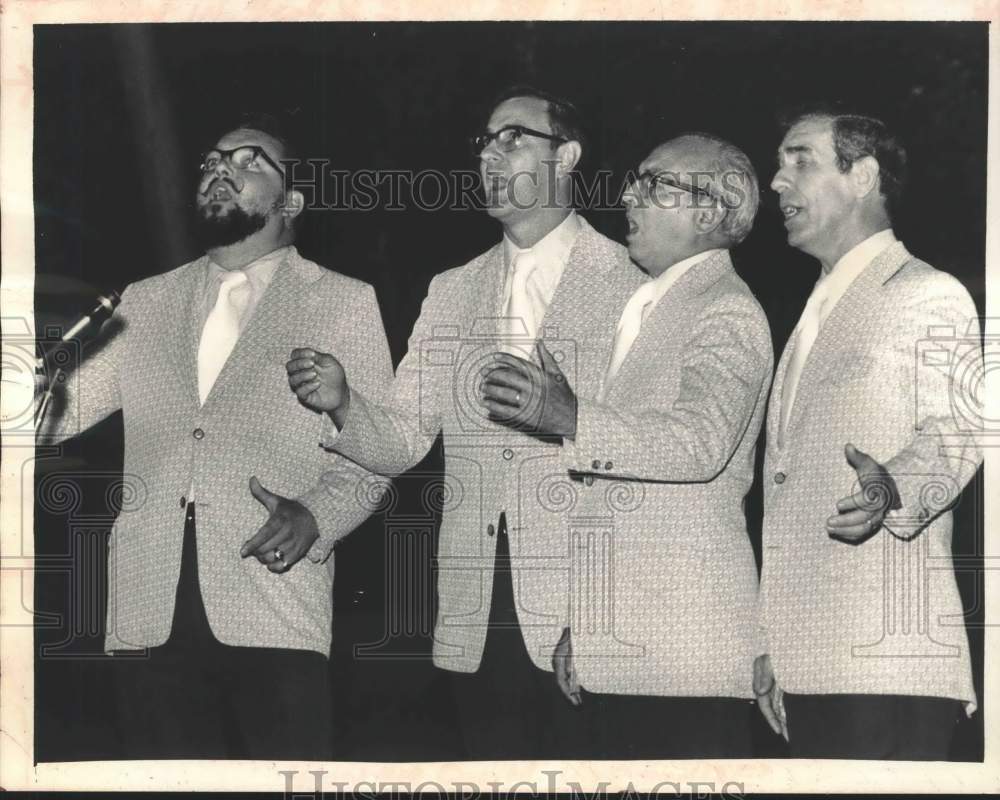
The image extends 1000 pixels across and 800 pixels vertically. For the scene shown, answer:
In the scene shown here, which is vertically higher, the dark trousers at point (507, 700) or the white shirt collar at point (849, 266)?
the white shirt collar at point (849, 266)

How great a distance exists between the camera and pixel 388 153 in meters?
4.96

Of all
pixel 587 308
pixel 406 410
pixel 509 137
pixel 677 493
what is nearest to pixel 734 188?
pixel 587 308

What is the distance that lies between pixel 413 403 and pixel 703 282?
99 cm

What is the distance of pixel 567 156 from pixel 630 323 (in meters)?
0.59

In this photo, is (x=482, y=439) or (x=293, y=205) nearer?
(x=482, y=439)

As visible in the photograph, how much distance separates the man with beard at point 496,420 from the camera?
4734 millimetres

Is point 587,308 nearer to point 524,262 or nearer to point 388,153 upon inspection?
point 524,262

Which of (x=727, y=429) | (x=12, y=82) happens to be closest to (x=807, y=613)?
(x=727, y=429)

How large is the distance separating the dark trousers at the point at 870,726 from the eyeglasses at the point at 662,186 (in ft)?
5.22

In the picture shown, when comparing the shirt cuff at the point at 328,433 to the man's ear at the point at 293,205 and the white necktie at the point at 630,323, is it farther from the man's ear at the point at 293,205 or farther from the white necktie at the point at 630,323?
the white necktie at the point at 630,323

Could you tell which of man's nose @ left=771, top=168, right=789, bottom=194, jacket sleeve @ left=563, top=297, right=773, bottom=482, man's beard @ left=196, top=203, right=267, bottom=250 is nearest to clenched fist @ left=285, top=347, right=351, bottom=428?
man's beard @ left=196, top=203, right=267, bottom=250

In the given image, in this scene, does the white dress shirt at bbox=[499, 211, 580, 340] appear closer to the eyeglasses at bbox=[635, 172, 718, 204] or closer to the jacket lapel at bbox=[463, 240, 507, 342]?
the jacket lapel at bbox=[463, 240, 507, 342]

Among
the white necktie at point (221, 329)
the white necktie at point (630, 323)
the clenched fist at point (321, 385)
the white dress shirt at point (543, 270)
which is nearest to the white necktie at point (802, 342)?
the white necktie at point (630, 323)

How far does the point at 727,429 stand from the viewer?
460 cm
